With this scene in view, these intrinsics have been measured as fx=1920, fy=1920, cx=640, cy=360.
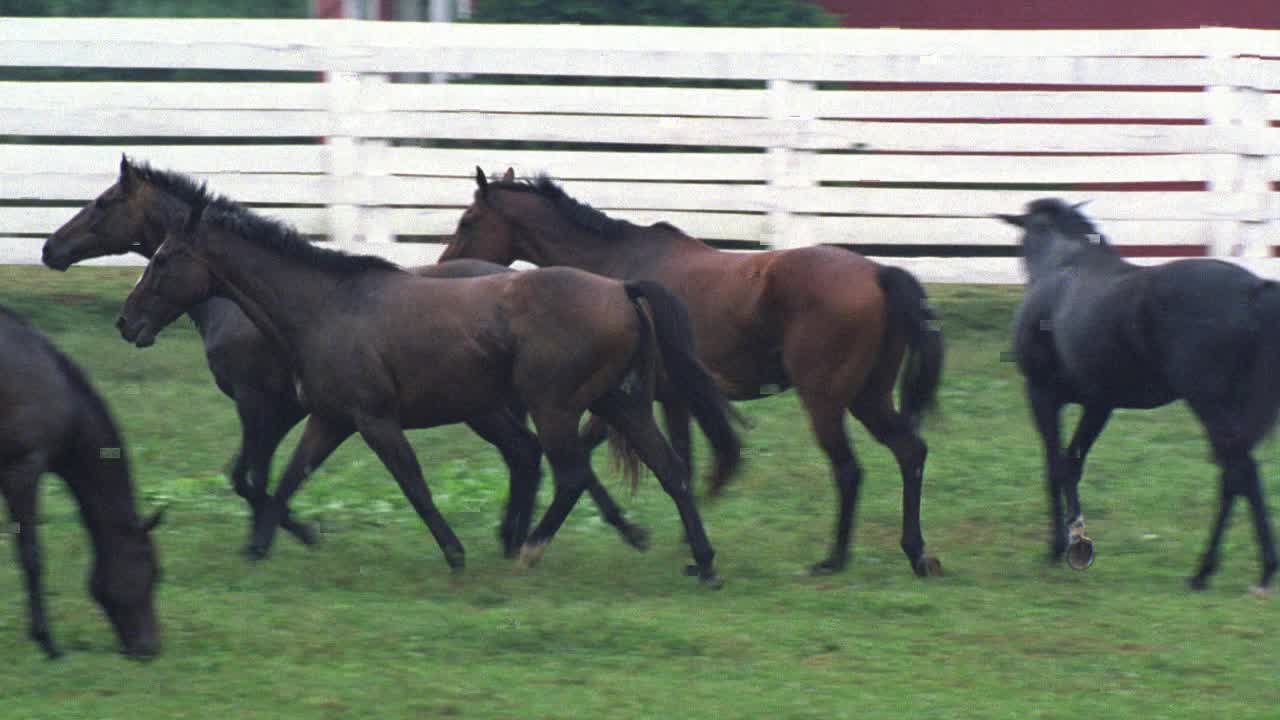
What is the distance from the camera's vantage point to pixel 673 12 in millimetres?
16016

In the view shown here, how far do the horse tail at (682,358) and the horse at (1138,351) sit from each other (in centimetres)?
168

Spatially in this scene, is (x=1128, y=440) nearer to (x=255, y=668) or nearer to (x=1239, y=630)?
(x=1239, y=630)

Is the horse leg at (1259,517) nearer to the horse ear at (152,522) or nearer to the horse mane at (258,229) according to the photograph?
the horse mane at (258,229)

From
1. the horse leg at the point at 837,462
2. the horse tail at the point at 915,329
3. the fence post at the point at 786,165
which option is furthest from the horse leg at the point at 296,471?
the fence post at the point at 786,165

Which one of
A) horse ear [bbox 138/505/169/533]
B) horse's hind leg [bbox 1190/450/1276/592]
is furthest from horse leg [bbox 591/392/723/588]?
horse ear [bbox 138/505/169/533]

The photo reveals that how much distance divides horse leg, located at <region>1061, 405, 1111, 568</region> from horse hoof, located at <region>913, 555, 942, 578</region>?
68cm

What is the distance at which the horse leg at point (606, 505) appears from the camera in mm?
9297

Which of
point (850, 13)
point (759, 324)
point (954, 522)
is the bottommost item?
point (954, 522)

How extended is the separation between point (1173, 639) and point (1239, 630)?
1.06 feet

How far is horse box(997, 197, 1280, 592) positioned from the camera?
8.23 metres

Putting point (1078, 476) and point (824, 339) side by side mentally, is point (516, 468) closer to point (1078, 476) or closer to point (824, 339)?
point (824, 339)

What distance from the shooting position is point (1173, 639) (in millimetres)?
7523

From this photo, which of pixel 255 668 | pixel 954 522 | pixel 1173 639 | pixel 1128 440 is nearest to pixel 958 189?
pixel 1128 440

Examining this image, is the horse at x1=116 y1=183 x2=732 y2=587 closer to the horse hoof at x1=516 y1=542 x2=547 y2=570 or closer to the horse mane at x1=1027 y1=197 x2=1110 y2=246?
the horse hoof at x1=516 y1=542 x2=547 y2=570
